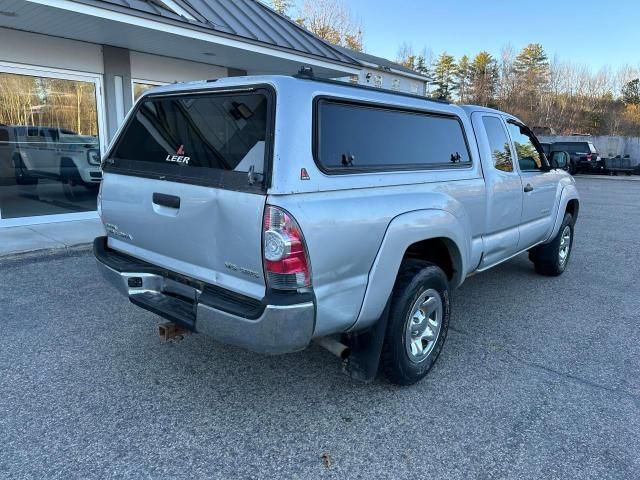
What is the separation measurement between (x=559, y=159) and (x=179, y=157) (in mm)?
4736

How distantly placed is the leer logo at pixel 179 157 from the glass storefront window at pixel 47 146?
6.77 meters

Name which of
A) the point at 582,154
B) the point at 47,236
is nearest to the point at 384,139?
the point at 47,236

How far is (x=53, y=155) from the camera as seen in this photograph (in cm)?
891

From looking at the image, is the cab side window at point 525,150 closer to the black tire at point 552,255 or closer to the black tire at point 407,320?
the black tire at point 552,255

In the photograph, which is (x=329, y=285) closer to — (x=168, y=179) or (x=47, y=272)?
(x=168, y=179)

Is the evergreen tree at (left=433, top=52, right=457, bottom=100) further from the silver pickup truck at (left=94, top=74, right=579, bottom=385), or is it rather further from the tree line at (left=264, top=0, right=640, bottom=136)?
the silver pickup truck at (left=94, top=74, right=579, bottom=385)

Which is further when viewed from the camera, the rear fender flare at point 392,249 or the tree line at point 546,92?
the tree line at point 546,92

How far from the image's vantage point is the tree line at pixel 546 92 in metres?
50.3

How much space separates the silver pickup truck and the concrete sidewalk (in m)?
3.81

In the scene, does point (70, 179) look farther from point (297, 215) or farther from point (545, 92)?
point (545, 92)

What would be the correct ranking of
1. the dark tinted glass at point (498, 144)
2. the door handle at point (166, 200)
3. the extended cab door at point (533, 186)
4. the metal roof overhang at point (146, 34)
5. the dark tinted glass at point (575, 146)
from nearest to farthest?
the door handle at point (166, 200) → the dark tinted glass at point (498, 144) → the extended cab door at point (533, 186) → the metal roof overhang at point (146, 34) → the dark tinted glass at point (575, 146)

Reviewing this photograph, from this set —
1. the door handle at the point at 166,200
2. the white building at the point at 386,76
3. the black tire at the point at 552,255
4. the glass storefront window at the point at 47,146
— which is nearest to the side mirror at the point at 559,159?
the black tire at the point at 552,255

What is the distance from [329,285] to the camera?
2635 mm

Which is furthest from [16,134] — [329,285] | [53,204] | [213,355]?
[329,285]
